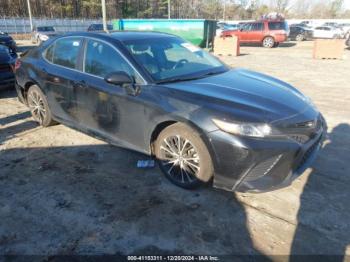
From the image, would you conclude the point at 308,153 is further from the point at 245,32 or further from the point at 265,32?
the point at 245,32

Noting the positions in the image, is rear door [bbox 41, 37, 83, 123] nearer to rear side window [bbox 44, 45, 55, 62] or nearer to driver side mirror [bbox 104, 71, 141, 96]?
rear side window [bbox 44, 45, 55, 62]

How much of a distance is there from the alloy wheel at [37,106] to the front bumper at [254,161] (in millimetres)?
3457

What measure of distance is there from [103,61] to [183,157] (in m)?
1.66

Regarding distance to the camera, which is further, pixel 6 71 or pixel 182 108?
pixel 6 71

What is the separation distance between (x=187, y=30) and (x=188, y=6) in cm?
5489

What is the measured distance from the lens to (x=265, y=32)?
910 inches

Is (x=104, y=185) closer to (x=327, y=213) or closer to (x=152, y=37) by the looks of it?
(x=152, y=37)

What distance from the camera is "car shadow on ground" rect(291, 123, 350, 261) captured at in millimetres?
2701

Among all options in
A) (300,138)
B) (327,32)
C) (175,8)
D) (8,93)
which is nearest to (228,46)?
(8,93)

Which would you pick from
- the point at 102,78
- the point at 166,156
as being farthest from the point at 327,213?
the point at 102,78

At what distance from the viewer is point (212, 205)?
329cm

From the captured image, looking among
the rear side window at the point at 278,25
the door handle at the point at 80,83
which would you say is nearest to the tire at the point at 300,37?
the rear side window at the point at 278,25

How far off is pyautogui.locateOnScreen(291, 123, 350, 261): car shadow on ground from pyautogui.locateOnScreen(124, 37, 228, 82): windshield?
1.86 meters

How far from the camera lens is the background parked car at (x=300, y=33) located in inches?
1167
